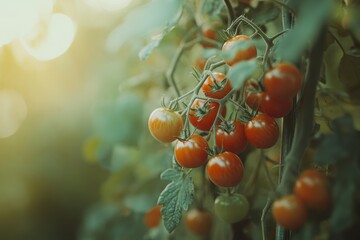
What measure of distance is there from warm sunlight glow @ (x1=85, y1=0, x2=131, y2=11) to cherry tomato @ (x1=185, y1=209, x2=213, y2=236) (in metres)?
0.80

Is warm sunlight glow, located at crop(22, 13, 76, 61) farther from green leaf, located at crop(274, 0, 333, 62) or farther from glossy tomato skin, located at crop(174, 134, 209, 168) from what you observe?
green leaf, located at crop(274, 0, 333, 62)

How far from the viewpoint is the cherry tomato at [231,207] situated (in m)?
0.74

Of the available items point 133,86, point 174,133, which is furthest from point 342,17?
point 133,86

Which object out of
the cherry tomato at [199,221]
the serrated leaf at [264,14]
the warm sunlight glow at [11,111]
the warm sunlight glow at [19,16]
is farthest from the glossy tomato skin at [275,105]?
the warm sunlight glow at [11,111]

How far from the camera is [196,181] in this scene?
1.03 meters

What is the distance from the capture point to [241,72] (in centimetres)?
53

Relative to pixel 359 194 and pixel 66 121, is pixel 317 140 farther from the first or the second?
pixel 66 121

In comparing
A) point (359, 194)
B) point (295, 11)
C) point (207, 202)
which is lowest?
point (207, 202)

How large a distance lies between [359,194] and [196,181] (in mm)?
419

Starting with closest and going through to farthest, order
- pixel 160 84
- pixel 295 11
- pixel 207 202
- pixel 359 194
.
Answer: pixel 295 11, pixel 359 194, pixel 207 202, pixel 160 84

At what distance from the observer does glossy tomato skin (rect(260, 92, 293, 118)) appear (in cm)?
60

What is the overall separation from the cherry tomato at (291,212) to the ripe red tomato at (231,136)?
0.11 meters

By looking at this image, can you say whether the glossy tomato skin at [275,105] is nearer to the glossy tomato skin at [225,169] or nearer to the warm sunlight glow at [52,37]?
the glossy tomato skin at [225,169]

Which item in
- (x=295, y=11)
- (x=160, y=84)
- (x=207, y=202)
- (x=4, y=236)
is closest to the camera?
(x=295, y=11)
